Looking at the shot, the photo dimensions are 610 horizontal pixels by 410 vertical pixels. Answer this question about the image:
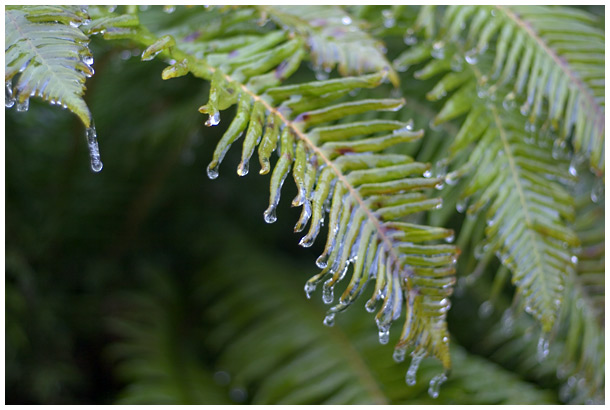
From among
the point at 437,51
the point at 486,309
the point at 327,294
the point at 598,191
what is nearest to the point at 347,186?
the point at 327,294

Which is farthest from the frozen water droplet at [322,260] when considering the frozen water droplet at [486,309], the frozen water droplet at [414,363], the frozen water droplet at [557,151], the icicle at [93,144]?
the frozen water droplet at [486,309]

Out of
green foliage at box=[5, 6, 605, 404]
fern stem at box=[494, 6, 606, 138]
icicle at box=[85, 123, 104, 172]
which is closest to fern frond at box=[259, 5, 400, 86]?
green foliage at box=[5, 6, 605, 404]

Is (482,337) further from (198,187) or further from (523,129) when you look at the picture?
(198,187)

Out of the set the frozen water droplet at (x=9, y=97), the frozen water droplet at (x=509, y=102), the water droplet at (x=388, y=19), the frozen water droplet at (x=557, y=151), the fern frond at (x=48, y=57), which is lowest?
the frozen water droplet at (x=557, y=151)

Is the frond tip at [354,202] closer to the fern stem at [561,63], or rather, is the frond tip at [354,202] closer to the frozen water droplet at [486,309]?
the fern stem at [561,63]

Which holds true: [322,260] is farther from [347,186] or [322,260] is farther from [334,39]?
[334,39]

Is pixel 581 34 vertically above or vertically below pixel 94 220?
above

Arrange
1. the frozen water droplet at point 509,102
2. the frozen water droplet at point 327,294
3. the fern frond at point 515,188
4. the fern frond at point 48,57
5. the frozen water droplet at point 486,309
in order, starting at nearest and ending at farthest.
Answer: the fern frond at point 48,57 < the frozen water droplet at point 327,294 < the fern frond at point 515,188 < the frozen water droplet at point 509,102 < the frozen water droplet at point 486,309

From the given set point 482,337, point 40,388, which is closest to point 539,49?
point 482,337
